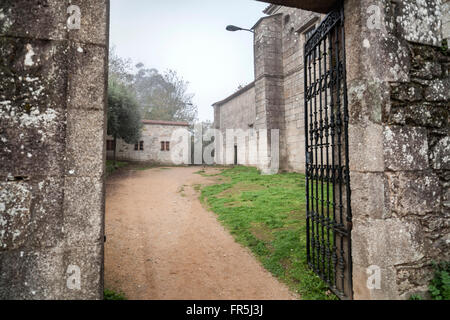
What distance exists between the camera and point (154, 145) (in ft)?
69.2

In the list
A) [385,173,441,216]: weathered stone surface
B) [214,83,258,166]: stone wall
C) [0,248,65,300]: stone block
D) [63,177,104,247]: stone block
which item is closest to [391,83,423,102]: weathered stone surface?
[385,173,441,216]: weathered stone surface

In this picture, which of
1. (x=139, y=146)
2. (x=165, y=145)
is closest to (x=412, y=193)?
(x=139, y=146)

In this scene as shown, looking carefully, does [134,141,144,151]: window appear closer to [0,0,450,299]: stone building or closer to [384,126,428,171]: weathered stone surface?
[0,0,450,299]: stone building

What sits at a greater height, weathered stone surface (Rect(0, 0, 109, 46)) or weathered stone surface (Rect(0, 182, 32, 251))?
weathered stone surface (Rect(0, 0, 109, 46))

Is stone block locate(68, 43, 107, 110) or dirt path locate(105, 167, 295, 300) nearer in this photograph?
stone block locate(68, 43, 107, 110)

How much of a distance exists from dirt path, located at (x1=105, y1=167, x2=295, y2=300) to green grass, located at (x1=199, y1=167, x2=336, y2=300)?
20 centimetres

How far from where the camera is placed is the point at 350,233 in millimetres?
2398

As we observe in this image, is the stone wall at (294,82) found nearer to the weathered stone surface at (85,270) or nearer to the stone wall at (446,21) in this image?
the stone wall at (446,21)

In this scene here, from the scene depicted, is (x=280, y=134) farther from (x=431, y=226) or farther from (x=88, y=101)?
(x=88, y=101)

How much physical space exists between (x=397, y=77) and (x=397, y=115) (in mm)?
352

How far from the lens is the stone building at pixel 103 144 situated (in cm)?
175

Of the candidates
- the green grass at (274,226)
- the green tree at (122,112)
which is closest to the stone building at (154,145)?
the green tree at (122,112)

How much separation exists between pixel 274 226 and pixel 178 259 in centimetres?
199

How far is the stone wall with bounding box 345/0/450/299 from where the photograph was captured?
2205 millimetres
